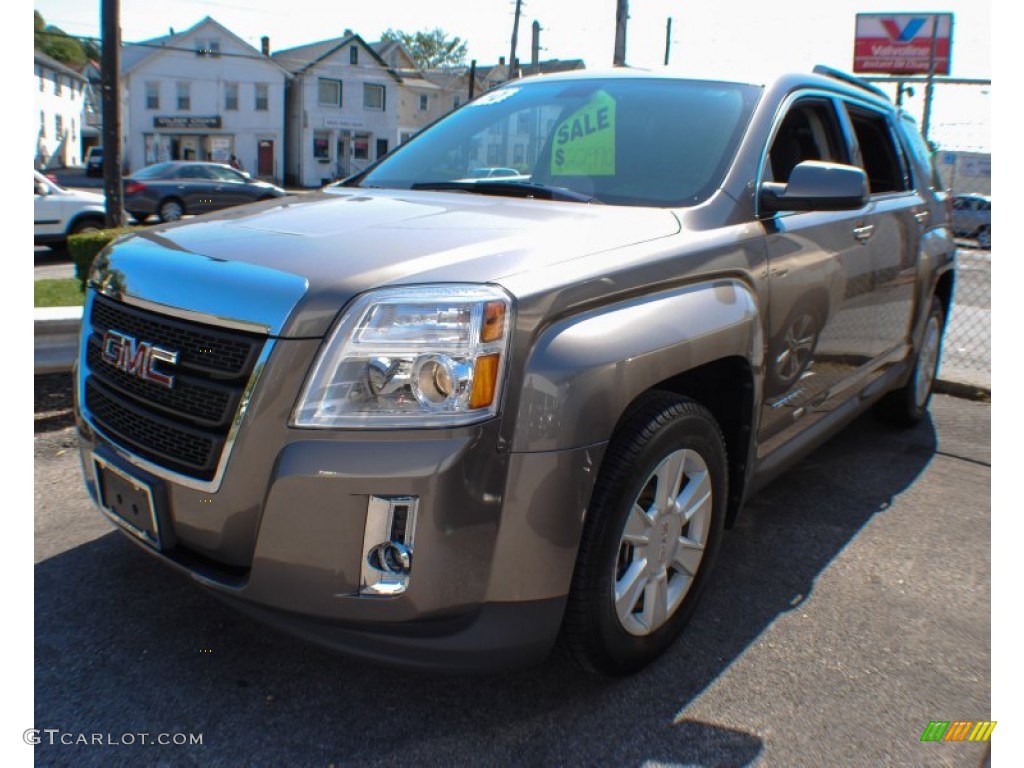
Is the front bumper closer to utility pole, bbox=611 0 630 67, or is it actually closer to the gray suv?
the gray suv

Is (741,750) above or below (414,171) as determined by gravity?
below

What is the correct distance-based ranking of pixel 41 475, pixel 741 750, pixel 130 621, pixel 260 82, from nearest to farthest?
pixel 741 750, pixel 130 621, pixel 41 475, pixel 260 82

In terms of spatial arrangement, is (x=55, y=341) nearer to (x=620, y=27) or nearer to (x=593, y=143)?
(x=593, y=143)

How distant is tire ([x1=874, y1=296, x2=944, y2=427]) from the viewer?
5.20m

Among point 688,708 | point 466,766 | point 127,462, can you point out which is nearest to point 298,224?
point 127,462

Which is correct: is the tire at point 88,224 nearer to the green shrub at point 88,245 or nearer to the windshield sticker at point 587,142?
the green shrub at point 88,245

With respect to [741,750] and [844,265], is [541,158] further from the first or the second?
[741,750]

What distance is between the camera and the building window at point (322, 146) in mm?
52250

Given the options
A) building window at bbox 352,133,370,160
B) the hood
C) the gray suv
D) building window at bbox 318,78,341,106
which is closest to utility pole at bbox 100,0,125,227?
the gray suv

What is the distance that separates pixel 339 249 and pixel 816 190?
1588 mm

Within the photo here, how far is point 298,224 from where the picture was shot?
262 centimetres

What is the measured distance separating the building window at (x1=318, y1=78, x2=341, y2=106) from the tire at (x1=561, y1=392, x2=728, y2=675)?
53666 mm

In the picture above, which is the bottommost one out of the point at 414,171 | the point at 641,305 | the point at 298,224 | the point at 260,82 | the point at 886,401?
the point at 886,401

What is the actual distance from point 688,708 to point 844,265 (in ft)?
6.25
